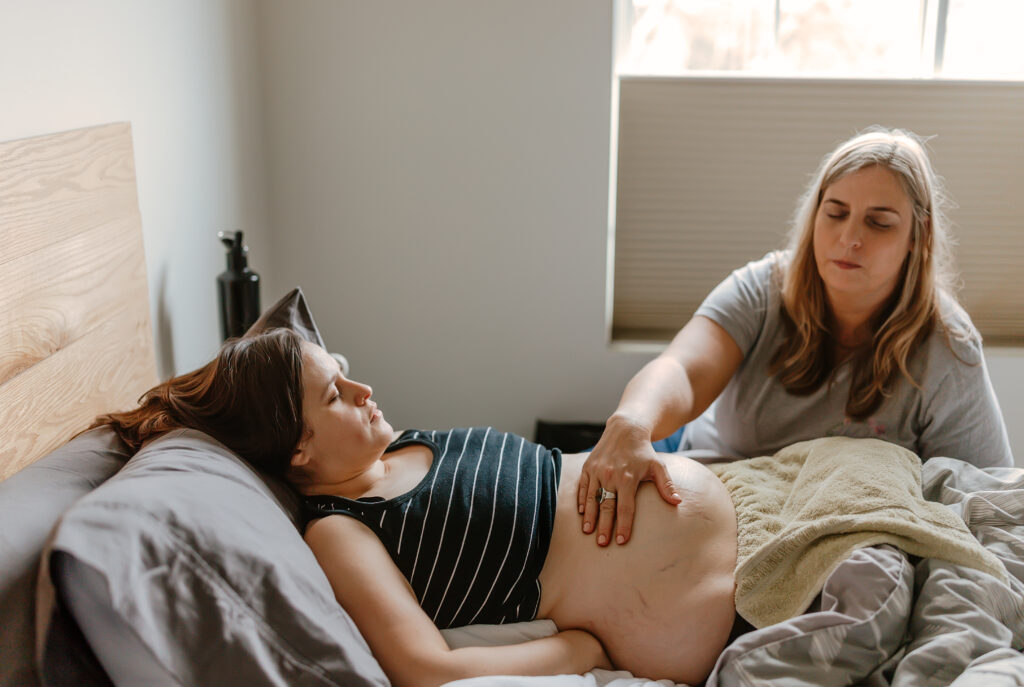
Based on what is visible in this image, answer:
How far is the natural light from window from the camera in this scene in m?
2.57

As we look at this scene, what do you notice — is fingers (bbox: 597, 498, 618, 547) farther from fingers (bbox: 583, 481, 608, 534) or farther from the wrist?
the wrist

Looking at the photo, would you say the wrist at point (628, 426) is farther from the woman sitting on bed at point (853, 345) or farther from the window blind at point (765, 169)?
the window blind at point (765, 169)

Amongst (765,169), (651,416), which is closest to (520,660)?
(651,416)

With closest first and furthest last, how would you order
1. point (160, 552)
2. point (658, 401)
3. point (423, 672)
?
point (160, 552) < point (423, 672) < point (658, 401)

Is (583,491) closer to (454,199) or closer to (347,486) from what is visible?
(347,486)

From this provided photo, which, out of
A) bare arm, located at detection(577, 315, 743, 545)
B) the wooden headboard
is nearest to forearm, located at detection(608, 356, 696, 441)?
bare arm, located at detection(577, 315, 743, 545)

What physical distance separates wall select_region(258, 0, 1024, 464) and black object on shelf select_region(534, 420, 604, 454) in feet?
0.22

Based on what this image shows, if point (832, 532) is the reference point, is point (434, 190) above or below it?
above

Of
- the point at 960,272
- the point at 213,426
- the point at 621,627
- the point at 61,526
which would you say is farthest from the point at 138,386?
the point at 960,272

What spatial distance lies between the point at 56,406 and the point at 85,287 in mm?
212

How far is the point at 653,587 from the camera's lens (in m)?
1.35

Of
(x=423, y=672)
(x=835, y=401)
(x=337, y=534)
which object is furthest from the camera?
(x=835, y=401)

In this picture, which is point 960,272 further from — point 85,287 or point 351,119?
point 85,287

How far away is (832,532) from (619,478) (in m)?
0.34
